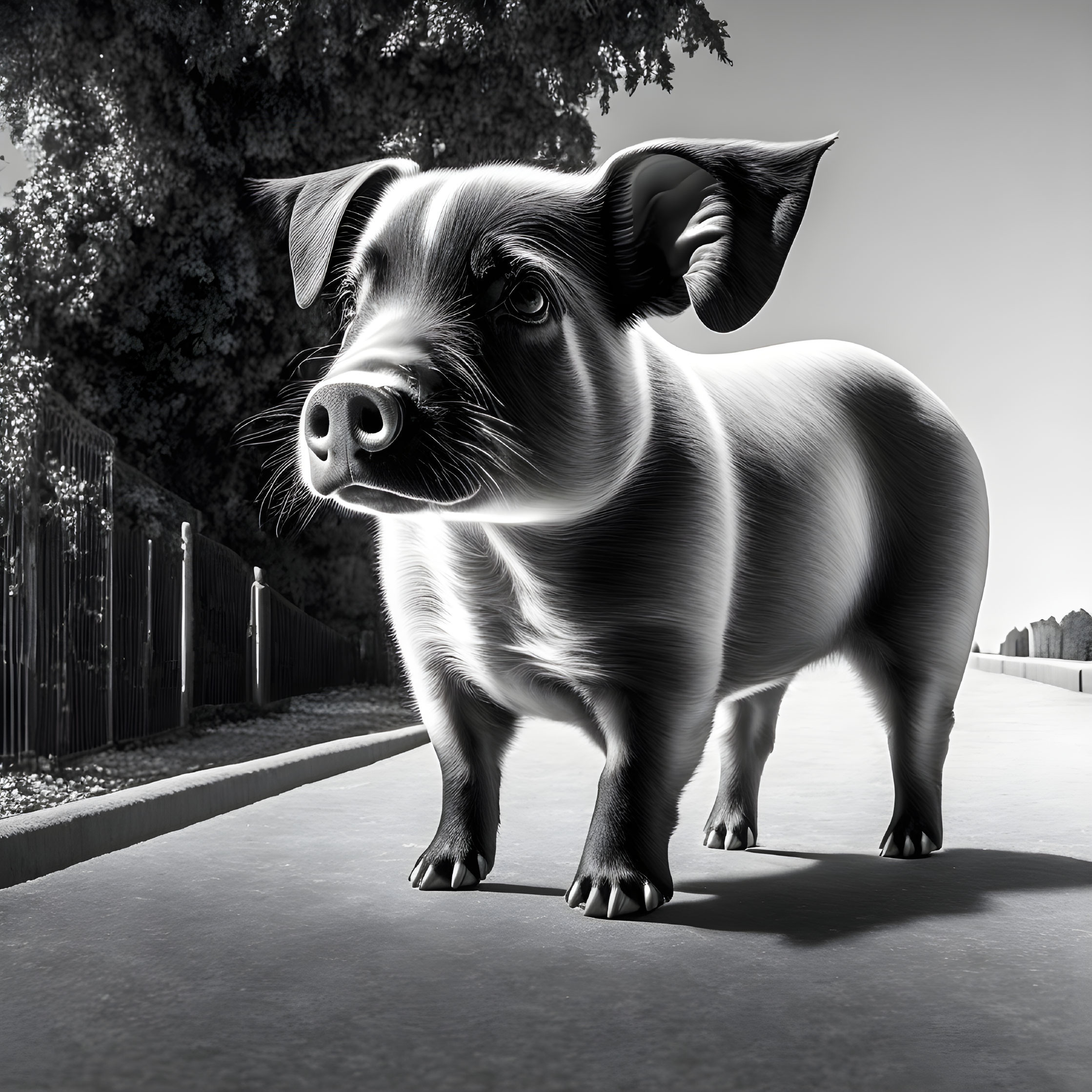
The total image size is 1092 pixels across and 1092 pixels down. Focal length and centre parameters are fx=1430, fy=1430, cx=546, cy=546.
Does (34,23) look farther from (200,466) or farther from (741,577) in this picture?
(741,577)

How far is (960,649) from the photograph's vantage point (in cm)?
454

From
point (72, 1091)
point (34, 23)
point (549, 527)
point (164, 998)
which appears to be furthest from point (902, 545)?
point (34, 23)

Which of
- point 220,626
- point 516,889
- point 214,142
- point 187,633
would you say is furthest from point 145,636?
point 214,142

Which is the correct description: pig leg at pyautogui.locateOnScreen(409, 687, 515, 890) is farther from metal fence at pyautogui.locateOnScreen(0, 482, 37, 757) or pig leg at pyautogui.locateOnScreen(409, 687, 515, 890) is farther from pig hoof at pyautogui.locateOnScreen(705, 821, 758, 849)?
metal fence at pyautogui.locateOnScreen(0, 482, 37, 757)

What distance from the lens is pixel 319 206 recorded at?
3805 millimetres

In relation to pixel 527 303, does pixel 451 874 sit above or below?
below

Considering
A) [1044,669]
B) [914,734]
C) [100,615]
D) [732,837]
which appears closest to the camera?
[914,734]

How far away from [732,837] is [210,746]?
502cm

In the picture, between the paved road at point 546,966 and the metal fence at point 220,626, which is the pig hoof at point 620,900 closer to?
the paved road at point 546,966

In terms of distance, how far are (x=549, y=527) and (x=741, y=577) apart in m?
0.72

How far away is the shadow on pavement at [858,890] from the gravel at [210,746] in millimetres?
1277

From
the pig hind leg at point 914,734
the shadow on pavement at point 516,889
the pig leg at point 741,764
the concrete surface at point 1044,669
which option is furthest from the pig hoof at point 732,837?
the concrete surface at point 1044,669

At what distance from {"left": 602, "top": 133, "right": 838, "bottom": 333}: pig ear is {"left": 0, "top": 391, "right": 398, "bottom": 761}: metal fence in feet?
16.4

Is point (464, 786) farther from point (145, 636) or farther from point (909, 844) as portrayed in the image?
point (145, 636)
